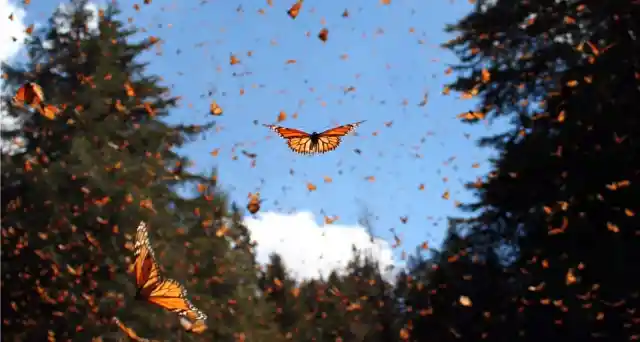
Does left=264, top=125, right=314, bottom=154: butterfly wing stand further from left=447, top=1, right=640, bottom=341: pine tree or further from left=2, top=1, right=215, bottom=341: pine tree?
left=2, top=1, right=215, bottom=341: pine tree

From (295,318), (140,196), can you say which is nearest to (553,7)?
(140,196)

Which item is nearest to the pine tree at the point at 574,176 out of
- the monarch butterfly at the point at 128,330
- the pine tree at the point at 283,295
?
the monarch butterfly at the point at 128,330

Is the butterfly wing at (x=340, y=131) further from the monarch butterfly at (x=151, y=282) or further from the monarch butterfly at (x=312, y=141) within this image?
the monarch butterfly at (x=151, y=282)

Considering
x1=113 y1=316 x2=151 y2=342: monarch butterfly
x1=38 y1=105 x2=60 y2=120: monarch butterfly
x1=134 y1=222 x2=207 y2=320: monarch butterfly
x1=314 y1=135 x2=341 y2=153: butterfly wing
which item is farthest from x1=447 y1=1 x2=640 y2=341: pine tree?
x1=38 y1=105 x2=60 y2=120: monarch butterfly

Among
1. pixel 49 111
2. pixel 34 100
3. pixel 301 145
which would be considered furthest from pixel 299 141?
pixel 34 100

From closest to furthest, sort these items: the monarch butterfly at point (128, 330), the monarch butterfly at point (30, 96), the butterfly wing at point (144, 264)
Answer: the butterfly wing at point (144, 264)
the monarch butterfly at point (128, 330)
the monarch butterfly at point (30, 96)

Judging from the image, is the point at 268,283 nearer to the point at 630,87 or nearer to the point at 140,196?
the point at 140,196

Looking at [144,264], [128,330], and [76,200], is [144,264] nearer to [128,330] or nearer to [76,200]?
[128,330]
